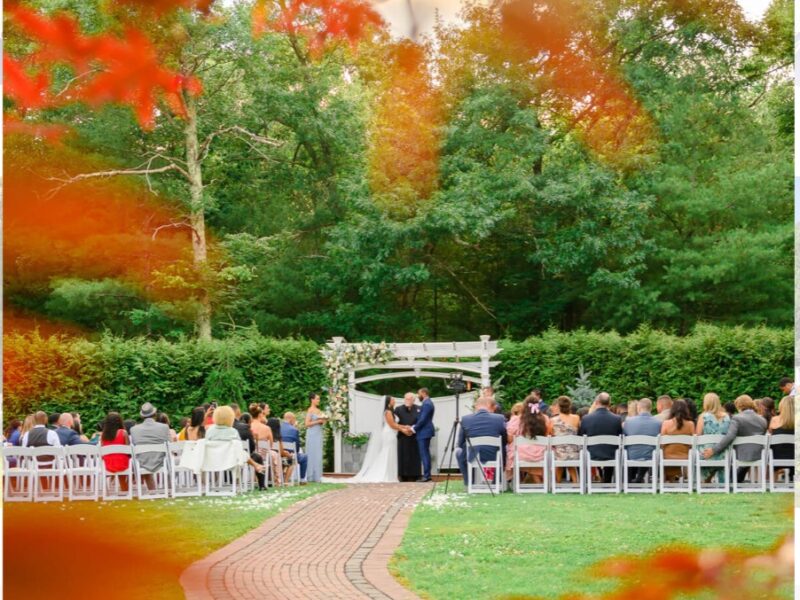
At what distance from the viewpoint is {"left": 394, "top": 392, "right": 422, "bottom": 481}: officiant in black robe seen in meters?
12.4

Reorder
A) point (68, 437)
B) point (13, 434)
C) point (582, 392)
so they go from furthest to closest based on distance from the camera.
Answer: point (582, 392), point (13, 434), point (68, 437)

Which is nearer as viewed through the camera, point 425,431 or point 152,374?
point 425,431

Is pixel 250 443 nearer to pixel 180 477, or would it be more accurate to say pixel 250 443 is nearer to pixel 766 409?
pixel 180 477

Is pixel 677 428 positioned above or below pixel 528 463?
above

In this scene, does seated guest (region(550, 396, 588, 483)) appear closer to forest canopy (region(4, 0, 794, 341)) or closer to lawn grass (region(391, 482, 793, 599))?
lawn grass (region(391, 482, 793, 599))

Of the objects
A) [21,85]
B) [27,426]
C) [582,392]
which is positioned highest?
[21,85]

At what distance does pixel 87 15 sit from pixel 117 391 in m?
12.2

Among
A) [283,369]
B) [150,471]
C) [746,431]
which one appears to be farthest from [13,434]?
[746,431]

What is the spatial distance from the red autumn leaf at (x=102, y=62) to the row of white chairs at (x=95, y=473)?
22.0ft

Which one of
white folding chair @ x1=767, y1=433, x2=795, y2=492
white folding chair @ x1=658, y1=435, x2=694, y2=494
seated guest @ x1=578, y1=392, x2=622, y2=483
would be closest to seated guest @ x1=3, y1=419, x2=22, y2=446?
seated guest @ x1=578, y1=392, x2=622, y2=483

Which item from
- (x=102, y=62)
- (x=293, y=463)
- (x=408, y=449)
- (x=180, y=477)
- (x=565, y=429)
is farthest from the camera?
(x=408, y=449)

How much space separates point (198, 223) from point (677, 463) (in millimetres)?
8960

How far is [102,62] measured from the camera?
2648 mm

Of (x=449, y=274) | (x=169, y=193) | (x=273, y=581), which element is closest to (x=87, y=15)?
(x=273, y=581)
